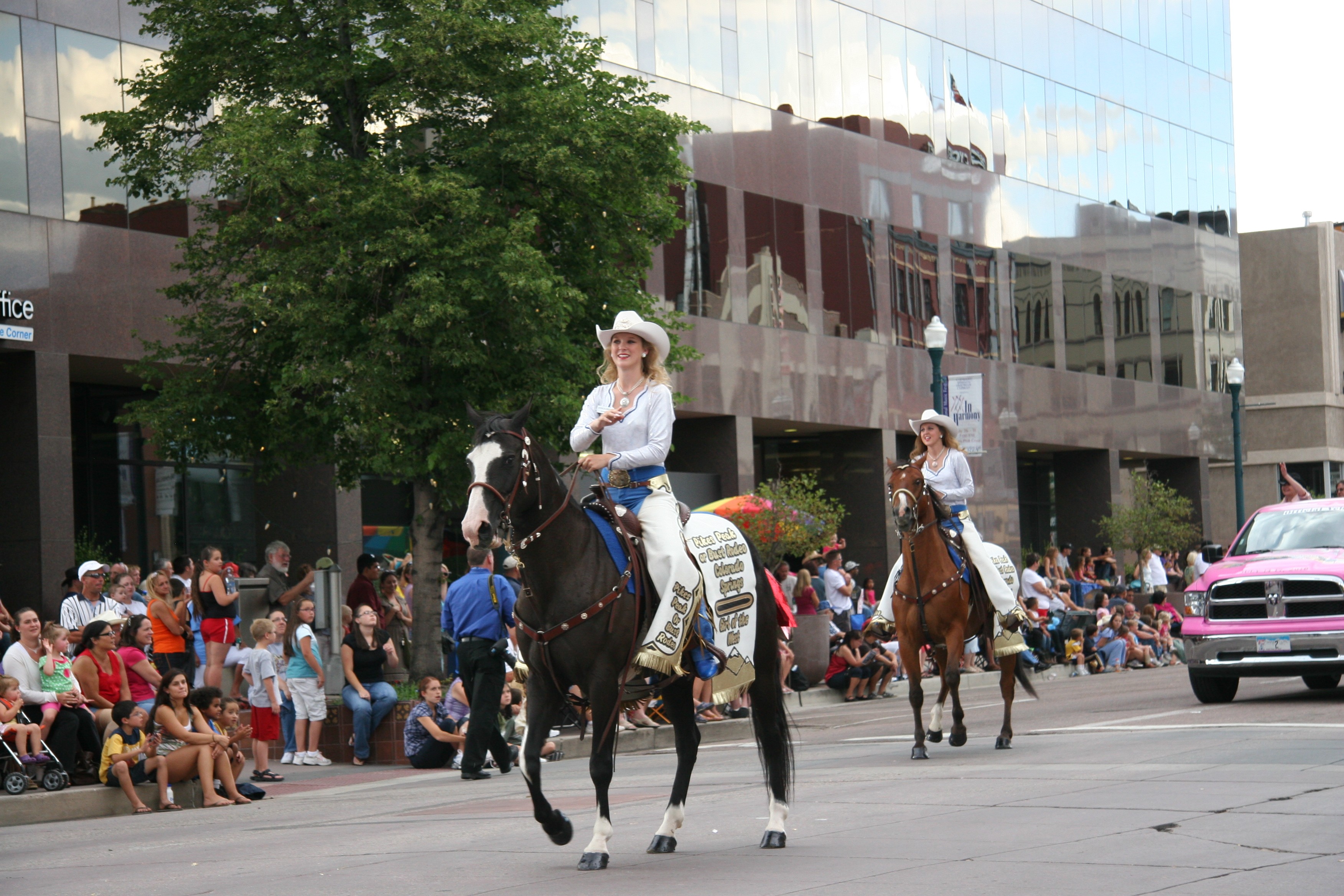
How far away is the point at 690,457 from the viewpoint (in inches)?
1507

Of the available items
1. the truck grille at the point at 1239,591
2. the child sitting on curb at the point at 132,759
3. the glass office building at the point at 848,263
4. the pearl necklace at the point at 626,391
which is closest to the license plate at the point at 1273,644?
the truck grille at the point at 1239,591

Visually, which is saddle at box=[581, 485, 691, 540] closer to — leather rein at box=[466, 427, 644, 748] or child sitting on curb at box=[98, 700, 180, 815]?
leather rein at box=[466, 427, 644, 748]

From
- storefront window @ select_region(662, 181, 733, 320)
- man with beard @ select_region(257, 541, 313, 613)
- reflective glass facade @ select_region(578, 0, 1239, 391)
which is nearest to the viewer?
man with beard @ select_region(257, 541, 313, 613)

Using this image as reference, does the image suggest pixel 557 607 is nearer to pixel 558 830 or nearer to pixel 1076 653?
pixel 558 830

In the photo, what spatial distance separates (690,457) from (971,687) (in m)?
10.8

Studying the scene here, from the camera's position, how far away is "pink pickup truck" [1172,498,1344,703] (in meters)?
17.5

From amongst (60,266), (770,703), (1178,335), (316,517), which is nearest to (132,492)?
(316,517)

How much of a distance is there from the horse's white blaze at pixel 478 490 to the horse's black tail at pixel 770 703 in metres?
2.12

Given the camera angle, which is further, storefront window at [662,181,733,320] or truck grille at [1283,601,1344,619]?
storefront window at [662,181,733,320]

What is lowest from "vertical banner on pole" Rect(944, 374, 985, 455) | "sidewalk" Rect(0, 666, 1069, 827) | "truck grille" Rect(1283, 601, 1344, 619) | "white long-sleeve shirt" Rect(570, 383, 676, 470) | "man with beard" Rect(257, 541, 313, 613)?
"sidewalk" Rect(0, 666, 1069, 827)

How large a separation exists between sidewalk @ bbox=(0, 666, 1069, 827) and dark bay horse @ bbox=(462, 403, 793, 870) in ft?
4.82

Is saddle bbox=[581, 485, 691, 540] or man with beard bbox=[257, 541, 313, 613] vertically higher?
saddle bbox=[581, 485, 691, 540]

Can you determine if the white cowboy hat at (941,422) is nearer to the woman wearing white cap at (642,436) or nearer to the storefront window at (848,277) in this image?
the woman wearing white cap at (642,436)

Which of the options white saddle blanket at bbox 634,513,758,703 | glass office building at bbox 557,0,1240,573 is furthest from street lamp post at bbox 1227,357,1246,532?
white saddle blanket at bbox 634,513,758,703
